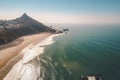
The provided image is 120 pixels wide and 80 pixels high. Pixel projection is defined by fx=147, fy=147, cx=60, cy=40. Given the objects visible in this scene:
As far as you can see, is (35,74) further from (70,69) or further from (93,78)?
(93,78)

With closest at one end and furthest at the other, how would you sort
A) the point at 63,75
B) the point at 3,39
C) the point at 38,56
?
the point at 63,75 < the point at 38,56 < the point at 3,39

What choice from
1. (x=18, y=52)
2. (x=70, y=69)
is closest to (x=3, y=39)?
(x=18, y=52)

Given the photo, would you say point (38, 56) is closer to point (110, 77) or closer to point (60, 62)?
point (60, 62)

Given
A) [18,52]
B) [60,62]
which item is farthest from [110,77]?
[18,52]

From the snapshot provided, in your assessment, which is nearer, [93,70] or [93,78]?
[93,78]

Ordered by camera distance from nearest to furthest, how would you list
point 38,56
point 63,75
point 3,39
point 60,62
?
1. point 63,75
2. point 60,62
3. point 38,56
4. point 3,39

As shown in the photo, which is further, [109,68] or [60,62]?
[60,62]

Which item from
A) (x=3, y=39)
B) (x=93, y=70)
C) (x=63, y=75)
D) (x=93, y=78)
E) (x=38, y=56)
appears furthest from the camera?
(x=3, y=39)

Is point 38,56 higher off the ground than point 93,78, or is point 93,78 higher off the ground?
point 93,78

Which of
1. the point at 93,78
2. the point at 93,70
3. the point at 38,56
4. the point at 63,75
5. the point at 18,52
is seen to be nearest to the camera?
the point at 93,78
